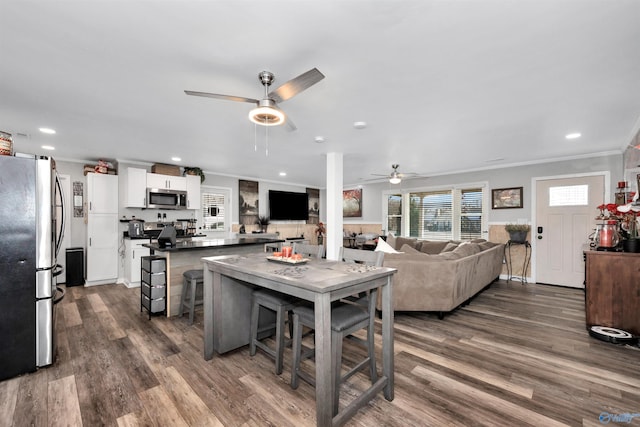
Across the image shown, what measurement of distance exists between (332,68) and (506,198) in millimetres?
5443

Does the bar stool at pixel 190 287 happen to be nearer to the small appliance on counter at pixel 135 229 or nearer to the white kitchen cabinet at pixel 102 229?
the small appliance on counter at pixel 135 229

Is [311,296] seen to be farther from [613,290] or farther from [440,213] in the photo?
[440,213]

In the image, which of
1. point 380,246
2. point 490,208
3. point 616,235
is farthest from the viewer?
point 490,208

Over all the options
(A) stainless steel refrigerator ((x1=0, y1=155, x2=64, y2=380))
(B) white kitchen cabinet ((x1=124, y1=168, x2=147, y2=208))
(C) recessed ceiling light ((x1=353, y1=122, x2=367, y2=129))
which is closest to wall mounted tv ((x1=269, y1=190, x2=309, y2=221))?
(B) white kitchen cabinet ((x1=124, y1=168, x2=147, y2=208))

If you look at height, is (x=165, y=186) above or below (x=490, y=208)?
above

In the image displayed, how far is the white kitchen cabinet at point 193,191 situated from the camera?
236 inches

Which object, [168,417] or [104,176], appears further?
[104,176]

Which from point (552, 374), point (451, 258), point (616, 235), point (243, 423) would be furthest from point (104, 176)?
point (616, 235)

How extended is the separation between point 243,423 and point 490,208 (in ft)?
20.6

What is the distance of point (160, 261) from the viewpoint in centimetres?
344

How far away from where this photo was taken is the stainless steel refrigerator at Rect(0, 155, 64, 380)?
2170mm

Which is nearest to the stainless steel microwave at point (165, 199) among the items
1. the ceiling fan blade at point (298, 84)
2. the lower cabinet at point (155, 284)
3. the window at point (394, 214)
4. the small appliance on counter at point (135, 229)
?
the small appliance on counter at point (135, 229)

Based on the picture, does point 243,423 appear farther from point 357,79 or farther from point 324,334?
point 357,79

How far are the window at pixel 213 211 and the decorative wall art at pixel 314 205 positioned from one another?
300cm
